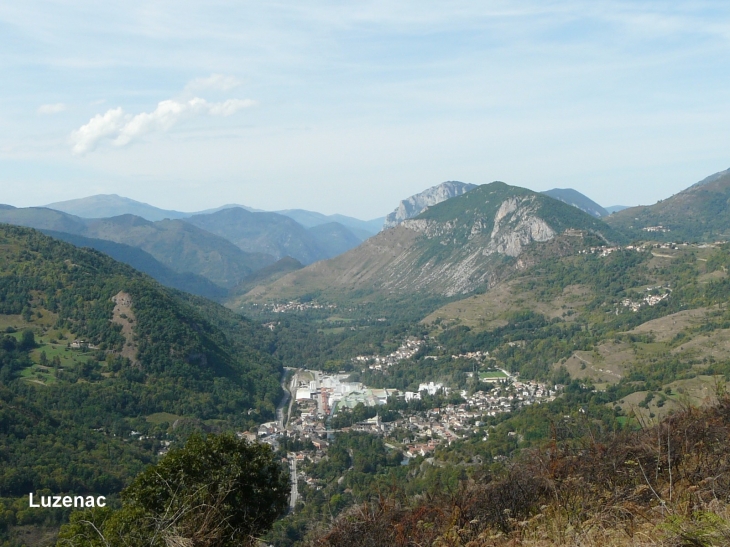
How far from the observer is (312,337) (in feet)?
433

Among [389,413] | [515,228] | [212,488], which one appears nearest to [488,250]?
[515,228]

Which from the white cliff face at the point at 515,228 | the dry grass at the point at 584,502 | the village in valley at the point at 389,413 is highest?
the white cliff face at the point at 515,228

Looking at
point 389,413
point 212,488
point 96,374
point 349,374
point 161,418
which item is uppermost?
Result: point 212,488

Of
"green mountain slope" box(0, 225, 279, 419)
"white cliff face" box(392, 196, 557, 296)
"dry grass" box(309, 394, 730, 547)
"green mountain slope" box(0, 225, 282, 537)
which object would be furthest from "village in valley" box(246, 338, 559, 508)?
"white cliff face" box(392, 196, 557, 296)

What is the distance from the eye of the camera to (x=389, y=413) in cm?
6706

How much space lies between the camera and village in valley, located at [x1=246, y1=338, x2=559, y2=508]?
177ft

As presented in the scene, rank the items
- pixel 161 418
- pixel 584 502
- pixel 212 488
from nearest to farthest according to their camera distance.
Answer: pixel 584 502
pixel 212 488
pixel 161 418

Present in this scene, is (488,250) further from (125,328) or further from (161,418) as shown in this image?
(161,418)

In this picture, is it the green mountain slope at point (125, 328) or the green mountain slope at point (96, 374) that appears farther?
the green mountain slope at point (125, 328)

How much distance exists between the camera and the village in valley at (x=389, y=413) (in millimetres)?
53938

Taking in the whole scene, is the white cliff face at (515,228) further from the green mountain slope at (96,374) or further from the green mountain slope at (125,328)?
the green mountain slope at (125,328)

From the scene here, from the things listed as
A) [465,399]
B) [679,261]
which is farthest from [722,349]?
[679,261]

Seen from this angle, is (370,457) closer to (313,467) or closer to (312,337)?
(313,467)

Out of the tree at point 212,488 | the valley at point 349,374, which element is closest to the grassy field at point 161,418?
the valley at point 349,374
